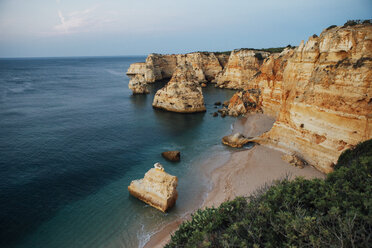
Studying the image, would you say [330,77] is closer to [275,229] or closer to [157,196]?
[275,229]

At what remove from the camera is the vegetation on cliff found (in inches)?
280

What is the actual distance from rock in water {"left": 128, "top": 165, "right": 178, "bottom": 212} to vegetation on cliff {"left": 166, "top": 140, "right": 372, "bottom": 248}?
7.26m

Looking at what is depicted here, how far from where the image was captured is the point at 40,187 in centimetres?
1978

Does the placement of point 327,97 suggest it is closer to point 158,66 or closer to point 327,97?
point 327,97

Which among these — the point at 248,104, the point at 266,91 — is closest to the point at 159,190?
the point at 266,91

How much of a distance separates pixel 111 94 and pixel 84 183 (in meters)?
46.5

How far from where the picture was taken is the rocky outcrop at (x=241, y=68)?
66438 mm

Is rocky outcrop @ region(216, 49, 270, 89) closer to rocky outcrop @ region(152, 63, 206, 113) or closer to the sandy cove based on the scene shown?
rocky outcrop @ region(152, 63, 206, 113)

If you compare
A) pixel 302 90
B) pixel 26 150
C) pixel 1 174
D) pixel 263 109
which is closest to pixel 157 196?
pixel 1 174

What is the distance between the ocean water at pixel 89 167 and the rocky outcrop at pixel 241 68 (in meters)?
26.4

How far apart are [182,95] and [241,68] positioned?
30563 mm

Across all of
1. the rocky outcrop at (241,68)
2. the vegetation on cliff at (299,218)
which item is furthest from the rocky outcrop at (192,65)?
the vegetation on cliff at (299,218)

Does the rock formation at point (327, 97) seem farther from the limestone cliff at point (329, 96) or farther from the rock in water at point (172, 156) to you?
the rock in water at point (172, 156)

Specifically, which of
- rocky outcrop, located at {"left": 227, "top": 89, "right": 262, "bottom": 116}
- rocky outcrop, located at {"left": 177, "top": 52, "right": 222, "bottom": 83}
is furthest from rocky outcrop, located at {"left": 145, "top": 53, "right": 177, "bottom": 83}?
rocky outcrop, located at {"left": 227, "top": 89, "right": 262, "bottom": 116}
